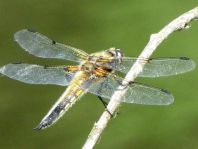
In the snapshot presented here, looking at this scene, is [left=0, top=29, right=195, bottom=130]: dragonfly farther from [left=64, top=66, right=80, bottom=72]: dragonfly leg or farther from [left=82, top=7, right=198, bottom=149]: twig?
[left=82, top=7, right=198, bottom=149]: twig

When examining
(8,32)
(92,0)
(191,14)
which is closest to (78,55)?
(191,14)

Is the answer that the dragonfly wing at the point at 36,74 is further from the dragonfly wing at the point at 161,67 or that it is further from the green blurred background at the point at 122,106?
the green blurred background at the point at 122,106

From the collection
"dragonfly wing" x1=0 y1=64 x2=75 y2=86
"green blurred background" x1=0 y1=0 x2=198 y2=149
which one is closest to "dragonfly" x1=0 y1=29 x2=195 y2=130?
"dragonfly wing" x1=0 y1=64 x2=75 y2=86

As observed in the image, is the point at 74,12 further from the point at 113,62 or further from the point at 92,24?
the point at 113,62

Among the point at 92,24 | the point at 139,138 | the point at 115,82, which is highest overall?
the point at 115,82

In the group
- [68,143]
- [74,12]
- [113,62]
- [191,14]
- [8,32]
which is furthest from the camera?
[74,12]

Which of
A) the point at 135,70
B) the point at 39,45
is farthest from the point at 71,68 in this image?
the point at 135,70
